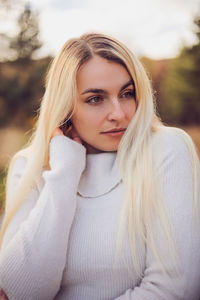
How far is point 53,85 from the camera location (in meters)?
2.13

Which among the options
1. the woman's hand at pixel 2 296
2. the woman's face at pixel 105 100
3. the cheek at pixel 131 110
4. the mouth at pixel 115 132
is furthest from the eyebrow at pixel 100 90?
the woman's hand at pixel 2 296

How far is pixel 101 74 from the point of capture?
1.92 m

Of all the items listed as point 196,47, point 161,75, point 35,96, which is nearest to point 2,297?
point 196,47

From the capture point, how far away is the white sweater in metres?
1.52

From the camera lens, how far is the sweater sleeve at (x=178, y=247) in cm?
148

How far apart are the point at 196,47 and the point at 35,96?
35.4 ft

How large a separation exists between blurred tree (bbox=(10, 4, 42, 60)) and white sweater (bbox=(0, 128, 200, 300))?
48.0 feet

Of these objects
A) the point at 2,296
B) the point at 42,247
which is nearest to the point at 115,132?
the point at 42,247

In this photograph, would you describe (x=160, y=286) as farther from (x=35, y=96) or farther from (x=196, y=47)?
(x=35, y=96)

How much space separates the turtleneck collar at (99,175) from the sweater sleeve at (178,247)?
0.36 meters

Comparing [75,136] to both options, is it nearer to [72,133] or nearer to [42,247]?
[72,133]

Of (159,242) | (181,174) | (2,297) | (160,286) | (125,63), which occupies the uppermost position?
(125,63)

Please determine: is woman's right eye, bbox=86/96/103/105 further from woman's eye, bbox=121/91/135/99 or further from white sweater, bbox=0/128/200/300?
white sweater, bbox=0/128/200/300

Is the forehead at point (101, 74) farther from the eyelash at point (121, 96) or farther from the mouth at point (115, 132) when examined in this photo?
the mouth at point (115, 132)
